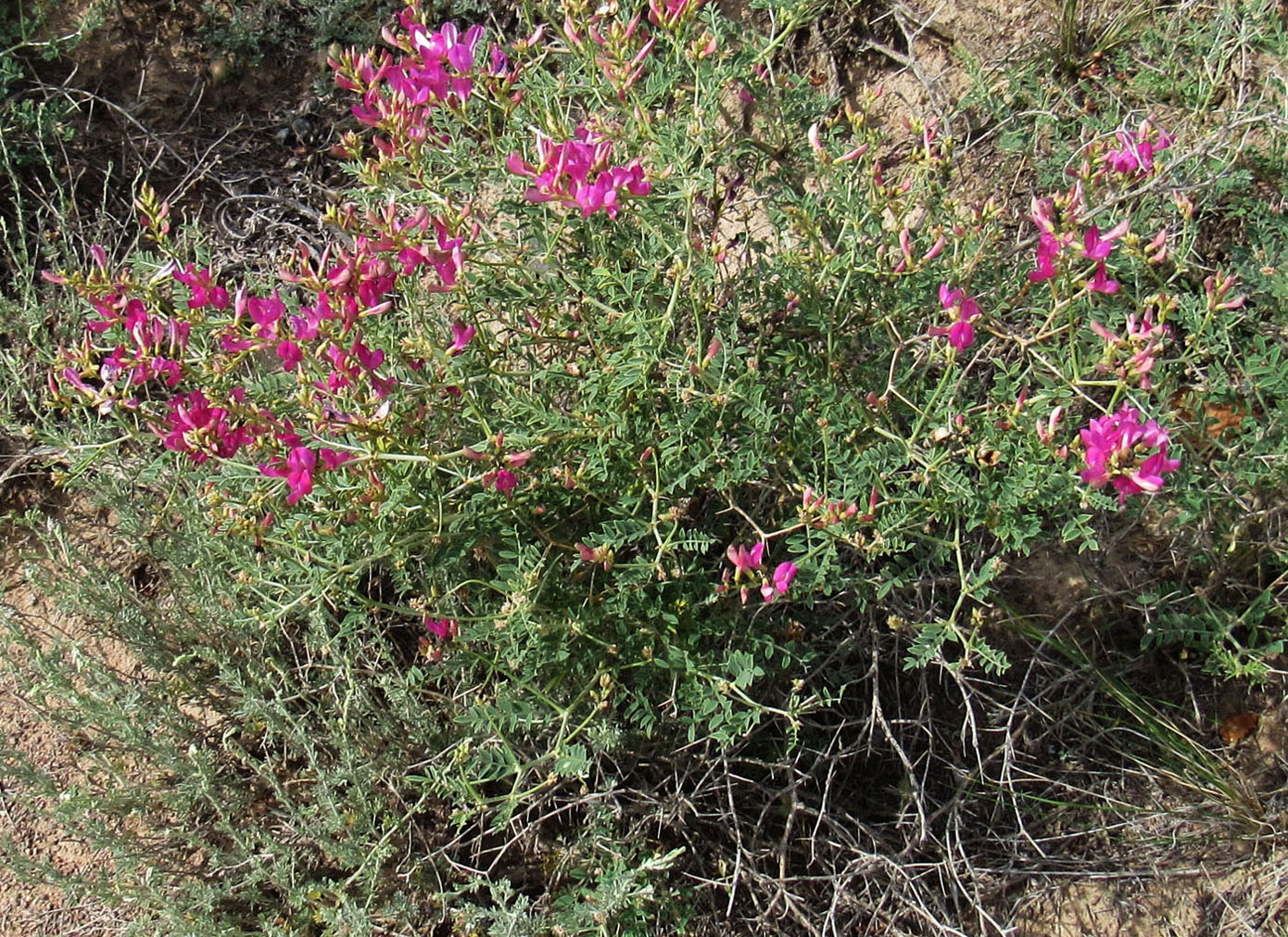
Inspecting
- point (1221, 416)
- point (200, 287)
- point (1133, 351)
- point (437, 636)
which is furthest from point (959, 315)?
point (200, 287)

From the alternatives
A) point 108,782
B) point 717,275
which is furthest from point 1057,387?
point 108,782

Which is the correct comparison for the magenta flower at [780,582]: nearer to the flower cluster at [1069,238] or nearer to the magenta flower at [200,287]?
the flower cluster at [1069,238]

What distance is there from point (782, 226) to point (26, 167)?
2.80 meters

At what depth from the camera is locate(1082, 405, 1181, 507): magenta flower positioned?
2.00 metres

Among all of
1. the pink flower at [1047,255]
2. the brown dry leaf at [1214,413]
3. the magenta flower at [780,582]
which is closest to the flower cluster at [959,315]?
the pink flower at [1047,255]

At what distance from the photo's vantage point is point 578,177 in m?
2.16

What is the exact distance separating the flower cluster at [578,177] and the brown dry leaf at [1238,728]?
214cm

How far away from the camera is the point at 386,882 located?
2814 millimetres

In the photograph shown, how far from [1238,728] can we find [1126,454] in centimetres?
143

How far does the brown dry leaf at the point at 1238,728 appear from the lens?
9.79 ft

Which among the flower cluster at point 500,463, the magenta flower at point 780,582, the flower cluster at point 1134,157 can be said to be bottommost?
the magenta flower at point 780,582

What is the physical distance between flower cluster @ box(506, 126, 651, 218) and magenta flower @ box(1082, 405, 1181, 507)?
98 cm

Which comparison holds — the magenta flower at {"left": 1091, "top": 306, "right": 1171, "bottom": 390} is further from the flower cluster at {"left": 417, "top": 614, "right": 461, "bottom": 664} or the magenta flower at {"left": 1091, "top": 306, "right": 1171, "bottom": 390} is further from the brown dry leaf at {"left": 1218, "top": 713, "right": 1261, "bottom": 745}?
the flower cluster at {"left": 417, "top": 614, "right": 461, "bottom": 664}

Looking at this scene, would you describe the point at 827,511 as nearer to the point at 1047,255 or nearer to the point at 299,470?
the point at 1047,255
